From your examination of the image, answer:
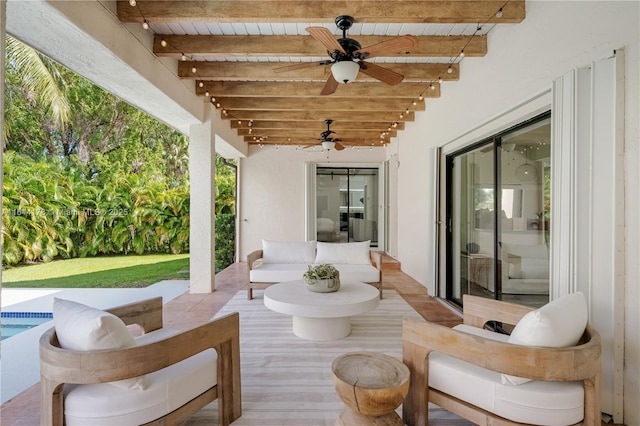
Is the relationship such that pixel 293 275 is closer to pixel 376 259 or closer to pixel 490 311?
pixel 376 259

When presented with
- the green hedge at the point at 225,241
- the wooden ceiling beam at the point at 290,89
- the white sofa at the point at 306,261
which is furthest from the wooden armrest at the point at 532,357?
the green hedge at the point at 225,241

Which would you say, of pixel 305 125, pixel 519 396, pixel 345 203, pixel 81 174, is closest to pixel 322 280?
pixel 519 396

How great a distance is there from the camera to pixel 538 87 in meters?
2.55

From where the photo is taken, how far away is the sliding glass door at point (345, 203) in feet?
26.9

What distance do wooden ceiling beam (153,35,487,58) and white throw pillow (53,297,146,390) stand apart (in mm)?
2897

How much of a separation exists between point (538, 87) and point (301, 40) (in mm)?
2326

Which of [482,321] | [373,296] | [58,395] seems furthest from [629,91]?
[58,395]

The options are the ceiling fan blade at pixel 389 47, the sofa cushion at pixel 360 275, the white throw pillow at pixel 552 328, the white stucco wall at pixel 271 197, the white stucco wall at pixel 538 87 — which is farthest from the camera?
the white stucco wall at pixel 271 197

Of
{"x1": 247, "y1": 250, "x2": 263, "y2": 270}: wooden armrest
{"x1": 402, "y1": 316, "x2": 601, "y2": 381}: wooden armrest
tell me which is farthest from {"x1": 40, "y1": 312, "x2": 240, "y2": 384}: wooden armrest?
{"x1": 247, "y1": 250, "x2": 263, "y2": 270}: wooden armrest

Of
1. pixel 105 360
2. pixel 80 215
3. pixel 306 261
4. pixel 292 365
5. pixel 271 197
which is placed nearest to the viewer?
pixel 105 360

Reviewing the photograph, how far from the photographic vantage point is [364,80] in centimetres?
433

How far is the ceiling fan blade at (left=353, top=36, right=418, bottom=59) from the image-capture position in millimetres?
2293

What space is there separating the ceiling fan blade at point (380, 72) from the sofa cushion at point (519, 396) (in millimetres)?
2457

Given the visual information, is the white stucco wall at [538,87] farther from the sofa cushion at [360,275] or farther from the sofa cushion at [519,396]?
the sofa cushion at [360,275]
